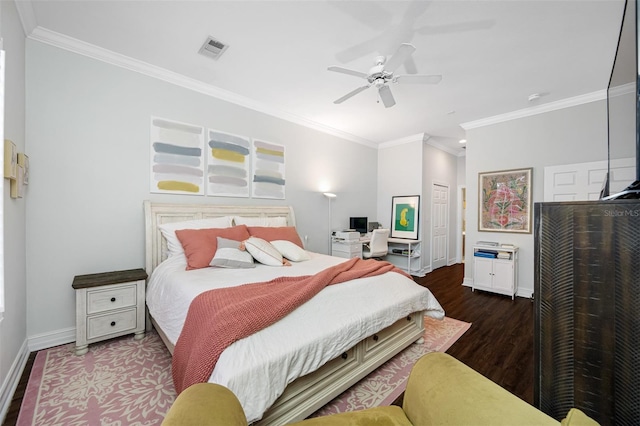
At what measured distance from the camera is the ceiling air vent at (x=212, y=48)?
2.42m

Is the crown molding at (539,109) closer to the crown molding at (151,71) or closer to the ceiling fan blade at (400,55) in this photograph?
the crown molding at (151,71)

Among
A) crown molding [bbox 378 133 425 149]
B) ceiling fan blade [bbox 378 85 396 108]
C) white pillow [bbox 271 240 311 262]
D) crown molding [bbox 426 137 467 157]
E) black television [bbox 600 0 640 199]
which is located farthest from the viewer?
crown molding [bbox 426 137 467 157]

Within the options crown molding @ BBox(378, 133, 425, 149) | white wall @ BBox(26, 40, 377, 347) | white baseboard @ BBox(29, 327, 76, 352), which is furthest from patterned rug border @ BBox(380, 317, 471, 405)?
crown molding @ BBox(378, 133, 425, 149)

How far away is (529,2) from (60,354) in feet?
15.6

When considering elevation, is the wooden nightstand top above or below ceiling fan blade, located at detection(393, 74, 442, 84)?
below

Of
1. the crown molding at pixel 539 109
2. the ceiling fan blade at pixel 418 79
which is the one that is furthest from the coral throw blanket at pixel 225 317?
the crown molding at pixel 539 109

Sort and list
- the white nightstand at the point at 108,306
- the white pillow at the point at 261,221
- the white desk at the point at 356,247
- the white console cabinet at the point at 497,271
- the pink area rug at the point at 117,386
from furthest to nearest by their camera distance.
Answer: the white desk at the point at 356,247 < the white console cabinet at the point at 497,271 < the white pillow at the point at 261,221 < the white nightstand at the point at 108,306 < the pink area rug at the point at 117,386

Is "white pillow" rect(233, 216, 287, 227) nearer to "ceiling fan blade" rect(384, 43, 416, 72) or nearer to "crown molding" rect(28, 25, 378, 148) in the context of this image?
"crown molding" rect(28, 25, 378, 148)

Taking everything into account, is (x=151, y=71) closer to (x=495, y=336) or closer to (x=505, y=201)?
(x=495, y=336)

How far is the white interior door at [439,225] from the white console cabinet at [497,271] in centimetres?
145

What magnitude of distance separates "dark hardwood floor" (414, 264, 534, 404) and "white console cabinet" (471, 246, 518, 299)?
0.42 feet

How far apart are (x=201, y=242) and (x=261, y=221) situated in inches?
39.3

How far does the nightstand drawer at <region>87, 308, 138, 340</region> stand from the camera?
87.7 inches

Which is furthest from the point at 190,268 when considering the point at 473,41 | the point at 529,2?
the point at 529,2
